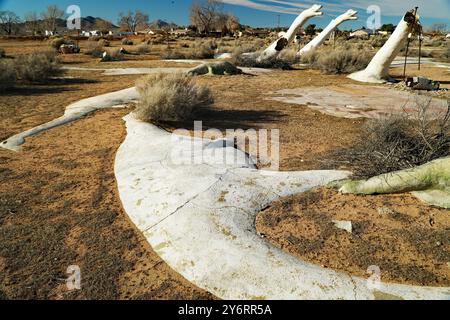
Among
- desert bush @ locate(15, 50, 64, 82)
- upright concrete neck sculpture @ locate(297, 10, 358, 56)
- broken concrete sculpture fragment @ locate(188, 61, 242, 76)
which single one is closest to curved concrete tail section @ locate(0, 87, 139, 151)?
broken concrete sculpture fragment @ locate(188, 61, 242, 76)

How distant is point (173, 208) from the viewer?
4.35 meters

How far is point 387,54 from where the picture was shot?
47.1ft

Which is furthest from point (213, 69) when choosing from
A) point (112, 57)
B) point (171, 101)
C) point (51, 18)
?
point (51, 18)

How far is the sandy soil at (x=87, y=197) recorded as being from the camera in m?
3.38

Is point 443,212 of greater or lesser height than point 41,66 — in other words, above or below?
below

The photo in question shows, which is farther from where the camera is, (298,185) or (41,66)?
(41,66)

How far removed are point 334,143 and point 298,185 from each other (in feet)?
7.36

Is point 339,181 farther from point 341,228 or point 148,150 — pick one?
point 148,150

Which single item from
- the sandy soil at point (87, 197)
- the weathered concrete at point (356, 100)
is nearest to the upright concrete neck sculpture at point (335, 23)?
the weathered concrete at point (356, 100)

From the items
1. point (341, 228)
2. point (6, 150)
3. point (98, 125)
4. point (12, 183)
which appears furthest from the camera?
point (98, 125)

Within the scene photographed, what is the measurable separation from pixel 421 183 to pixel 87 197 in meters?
4.17

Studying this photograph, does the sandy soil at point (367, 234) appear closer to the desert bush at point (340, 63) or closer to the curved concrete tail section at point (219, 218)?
the curved concrete tail section at point (219, 218)

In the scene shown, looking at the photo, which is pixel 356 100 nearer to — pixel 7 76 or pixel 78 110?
pixel 78 110

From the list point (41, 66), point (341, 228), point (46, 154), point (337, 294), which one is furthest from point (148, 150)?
point (41, 66)
